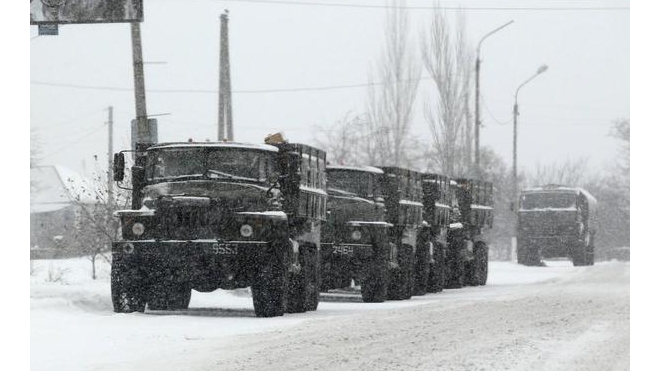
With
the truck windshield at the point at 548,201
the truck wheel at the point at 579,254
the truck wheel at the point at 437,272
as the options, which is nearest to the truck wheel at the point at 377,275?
the truck wheel at the point at 437,272

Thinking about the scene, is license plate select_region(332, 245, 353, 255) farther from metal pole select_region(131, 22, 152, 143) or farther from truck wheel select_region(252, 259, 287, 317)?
truck wheel select_region(252, 259, 287, 317)

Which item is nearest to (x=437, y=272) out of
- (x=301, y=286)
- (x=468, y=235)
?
(x=468, y=235)

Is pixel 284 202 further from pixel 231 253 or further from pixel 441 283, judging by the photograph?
pixel 441 283

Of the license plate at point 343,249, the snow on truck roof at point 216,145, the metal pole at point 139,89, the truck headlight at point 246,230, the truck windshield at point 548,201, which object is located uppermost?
the metal pole at point 139,89

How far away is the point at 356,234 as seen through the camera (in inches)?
888

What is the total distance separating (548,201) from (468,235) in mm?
14463

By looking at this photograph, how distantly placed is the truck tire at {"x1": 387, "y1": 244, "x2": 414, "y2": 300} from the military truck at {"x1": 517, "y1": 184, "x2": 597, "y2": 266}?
72.4ft

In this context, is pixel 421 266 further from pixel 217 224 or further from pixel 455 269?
pixel 217 224

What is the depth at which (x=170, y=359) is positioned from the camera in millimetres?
12297

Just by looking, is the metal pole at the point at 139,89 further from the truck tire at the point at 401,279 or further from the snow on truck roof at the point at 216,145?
the truck tire at the point at 401,279

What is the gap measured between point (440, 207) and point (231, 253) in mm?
12275

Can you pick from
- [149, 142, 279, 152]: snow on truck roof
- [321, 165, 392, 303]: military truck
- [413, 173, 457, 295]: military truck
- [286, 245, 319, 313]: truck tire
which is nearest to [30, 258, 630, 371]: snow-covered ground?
[286, 245, 319, 313]: truck tire

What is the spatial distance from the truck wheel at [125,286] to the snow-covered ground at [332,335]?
284 millimetres

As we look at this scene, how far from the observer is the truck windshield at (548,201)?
152 ft
